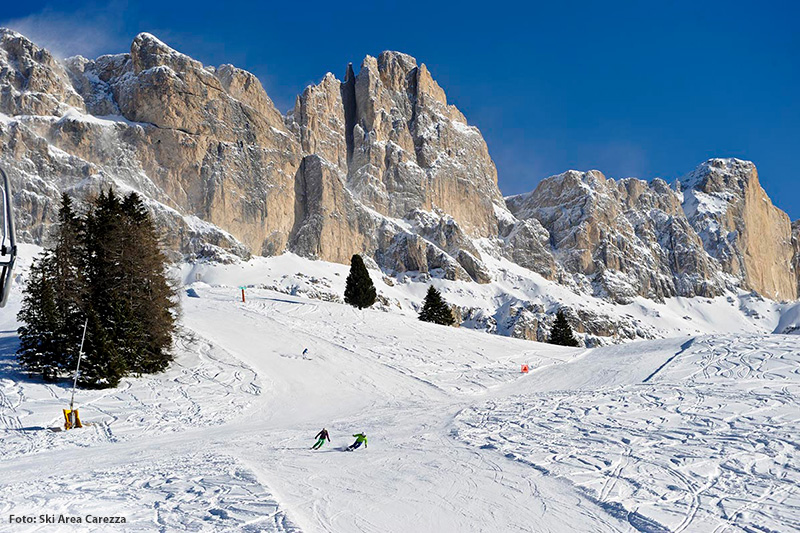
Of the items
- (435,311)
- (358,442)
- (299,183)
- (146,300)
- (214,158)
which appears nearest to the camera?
(358,442)

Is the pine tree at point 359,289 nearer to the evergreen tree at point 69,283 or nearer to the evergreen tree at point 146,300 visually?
the evergreen tree at point 146,300

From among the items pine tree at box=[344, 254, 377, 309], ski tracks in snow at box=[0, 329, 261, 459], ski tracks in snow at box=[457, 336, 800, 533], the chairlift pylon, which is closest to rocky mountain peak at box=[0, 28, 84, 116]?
pine tree at box=[344, 254, 377, 309]

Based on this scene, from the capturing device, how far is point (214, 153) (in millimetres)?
144500

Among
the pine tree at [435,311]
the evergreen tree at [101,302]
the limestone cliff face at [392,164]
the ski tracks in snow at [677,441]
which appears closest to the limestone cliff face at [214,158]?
the limestone cliff face at [392,164]

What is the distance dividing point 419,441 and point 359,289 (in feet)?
130

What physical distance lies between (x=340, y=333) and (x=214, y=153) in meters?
118

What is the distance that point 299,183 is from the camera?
533 feet

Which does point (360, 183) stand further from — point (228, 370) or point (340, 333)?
point (228, 370)

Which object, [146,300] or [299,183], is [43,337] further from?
[299,183]

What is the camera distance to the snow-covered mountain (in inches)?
5044

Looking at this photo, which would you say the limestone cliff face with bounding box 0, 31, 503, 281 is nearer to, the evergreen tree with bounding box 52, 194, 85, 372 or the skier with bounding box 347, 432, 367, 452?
the evergreen tree with bounding box 52, 194, 85, 372

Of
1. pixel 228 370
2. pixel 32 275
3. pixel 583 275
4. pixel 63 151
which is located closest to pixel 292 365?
pixel 228 370

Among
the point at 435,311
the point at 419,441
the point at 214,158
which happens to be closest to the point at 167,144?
the point at 214,158

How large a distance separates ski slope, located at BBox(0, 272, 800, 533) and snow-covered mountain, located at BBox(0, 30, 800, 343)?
283 feet
